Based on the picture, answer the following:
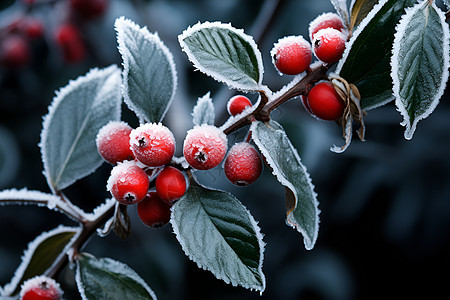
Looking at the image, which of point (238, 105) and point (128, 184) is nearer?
point (128, 184)

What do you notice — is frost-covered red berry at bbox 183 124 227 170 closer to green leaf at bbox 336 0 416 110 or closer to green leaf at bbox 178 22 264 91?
green leaf at bbox 178 22 264 91

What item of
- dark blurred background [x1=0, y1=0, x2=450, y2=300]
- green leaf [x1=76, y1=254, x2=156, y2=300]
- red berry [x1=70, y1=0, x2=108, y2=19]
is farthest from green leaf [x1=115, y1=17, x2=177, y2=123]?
red berry [x1=70, y1=0, x2=108, y2=19]

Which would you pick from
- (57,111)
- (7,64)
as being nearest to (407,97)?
(57,111)

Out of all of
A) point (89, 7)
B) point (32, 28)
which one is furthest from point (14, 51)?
point (89, 7)

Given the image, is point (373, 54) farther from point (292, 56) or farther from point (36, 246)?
point (36, 246)

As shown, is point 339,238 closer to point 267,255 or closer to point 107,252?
point 267,255

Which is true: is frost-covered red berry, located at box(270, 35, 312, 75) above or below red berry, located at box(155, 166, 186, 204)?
above
